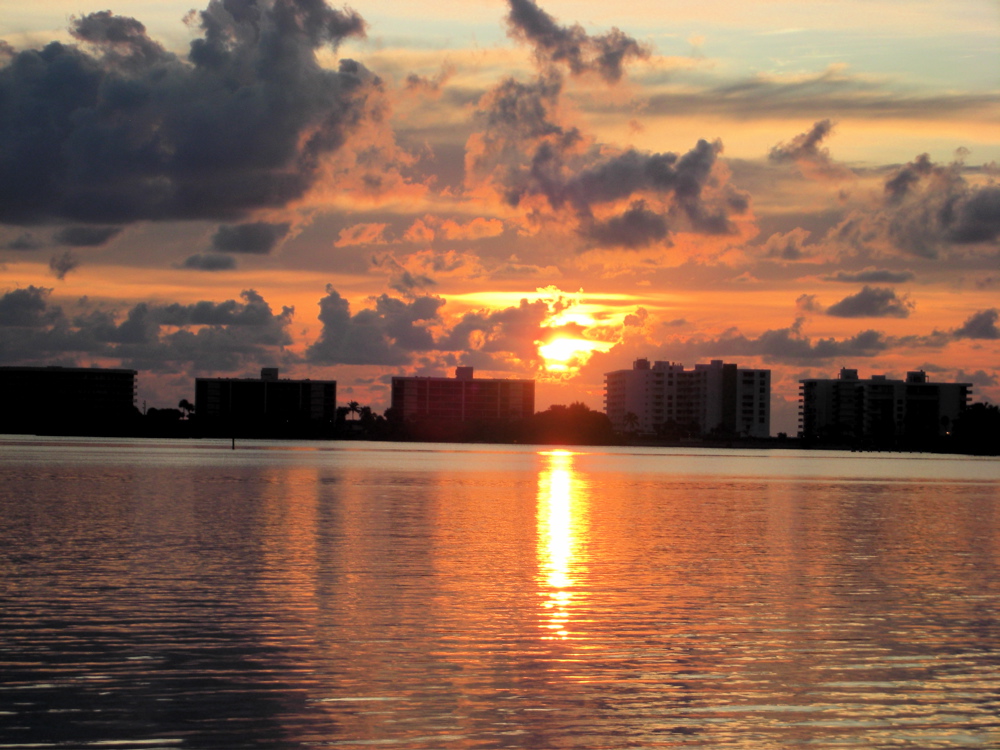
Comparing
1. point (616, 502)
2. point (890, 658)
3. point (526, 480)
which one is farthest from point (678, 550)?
point (526, 480)

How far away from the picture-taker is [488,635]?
22.7 meters

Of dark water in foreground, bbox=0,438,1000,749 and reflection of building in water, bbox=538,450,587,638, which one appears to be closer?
dark water in foreground, bbox=0,438,1000,749

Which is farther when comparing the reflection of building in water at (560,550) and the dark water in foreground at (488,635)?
the reflection of building in water at (560,550)

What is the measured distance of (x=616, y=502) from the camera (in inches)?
2849

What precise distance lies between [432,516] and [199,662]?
36.6 metres

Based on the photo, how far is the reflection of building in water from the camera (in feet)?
86.1

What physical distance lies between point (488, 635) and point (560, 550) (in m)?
18.1

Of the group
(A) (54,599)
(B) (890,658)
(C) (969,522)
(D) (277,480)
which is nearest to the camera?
(B) (890,658)

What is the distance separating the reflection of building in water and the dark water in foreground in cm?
18

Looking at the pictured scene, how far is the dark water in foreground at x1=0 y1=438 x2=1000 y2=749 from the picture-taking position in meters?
15.6

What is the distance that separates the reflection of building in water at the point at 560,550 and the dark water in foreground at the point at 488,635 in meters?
0.18

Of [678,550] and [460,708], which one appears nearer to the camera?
[460,708]

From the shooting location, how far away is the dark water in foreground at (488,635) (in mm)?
15648

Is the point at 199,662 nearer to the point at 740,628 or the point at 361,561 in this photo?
the point at 740,628
